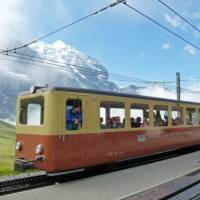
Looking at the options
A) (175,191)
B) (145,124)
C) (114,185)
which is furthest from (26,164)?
(145,124)

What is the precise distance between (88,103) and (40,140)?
1.77m

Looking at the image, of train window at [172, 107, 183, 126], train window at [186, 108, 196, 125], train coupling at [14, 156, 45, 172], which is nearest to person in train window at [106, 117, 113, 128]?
train coupling at [14, 156, 45, 172]

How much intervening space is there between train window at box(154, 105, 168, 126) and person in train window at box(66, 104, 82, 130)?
4.37m

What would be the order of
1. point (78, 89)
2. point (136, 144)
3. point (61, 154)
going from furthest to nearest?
point (136, 144) < point (78, 89) < point (61, 154)

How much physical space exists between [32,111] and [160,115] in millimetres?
5448

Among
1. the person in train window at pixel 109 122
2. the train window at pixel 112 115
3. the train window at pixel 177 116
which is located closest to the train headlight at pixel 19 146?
the train window at pixel 112 115

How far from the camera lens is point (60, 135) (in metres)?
10.3

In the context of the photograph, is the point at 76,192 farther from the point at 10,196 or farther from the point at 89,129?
the point at 89,129

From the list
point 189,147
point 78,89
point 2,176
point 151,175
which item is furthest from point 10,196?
point 189,147

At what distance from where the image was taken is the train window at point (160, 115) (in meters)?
14.5

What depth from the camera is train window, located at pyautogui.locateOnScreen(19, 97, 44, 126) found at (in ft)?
36.1

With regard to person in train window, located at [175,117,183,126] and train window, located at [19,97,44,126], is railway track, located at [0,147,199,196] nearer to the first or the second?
train window, located at [19,97,44,126]

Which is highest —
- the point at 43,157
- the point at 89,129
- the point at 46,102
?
the point at 46,102

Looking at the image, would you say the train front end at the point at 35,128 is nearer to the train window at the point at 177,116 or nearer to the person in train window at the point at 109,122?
the person in train window at the point at 109,122
